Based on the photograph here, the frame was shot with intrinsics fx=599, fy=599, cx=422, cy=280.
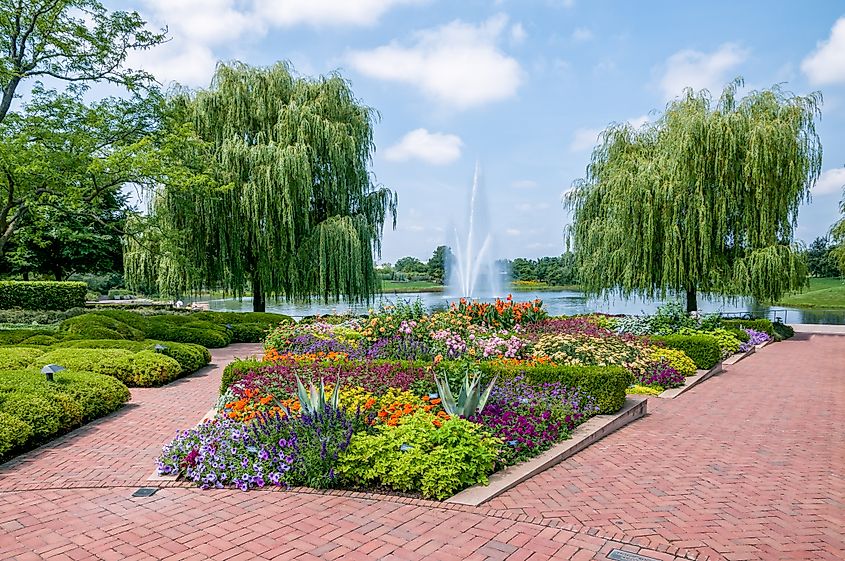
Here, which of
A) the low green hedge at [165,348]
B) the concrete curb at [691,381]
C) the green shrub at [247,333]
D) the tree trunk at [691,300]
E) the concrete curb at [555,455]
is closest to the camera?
the concrete curb at [555,455]

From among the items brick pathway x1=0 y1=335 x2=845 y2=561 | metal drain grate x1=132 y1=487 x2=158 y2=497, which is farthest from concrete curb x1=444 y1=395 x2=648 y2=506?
metal drain grate x1=132 y1=487 x2=158 y2=497

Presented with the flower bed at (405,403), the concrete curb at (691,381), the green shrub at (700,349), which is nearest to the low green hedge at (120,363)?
the flower bed at (405,403)

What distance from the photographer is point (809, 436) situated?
20.7 ft

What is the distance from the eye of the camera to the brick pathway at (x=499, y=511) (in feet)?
11.5

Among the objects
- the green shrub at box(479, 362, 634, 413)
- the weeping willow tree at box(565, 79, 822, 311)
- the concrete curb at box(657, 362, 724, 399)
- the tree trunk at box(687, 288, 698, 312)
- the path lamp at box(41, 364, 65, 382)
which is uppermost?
the weeping willow tree at box(565, 79, 822, 311)

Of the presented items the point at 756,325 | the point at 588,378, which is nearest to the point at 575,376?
the point at 588,378

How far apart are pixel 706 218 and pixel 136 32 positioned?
16.1 metres

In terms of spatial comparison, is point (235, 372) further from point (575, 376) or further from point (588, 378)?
point (588, 378)

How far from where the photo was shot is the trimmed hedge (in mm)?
21172

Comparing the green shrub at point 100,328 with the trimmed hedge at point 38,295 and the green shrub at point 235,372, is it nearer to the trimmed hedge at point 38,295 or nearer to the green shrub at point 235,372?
the green shrub at point 235,372

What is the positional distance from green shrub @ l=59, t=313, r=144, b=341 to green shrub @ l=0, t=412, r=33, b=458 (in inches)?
267

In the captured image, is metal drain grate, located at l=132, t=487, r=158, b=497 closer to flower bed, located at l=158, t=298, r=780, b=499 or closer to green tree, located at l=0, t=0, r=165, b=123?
flower bed, located at l=158, t=298, r=780, b=499

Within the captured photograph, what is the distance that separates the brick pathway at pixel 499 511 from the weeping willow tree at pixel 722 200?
11.7 m

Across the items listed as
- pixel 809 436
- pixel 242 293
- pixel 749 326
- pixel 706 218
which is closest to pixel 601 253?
pixel 706 218
